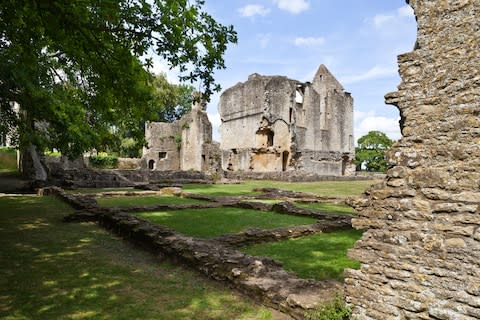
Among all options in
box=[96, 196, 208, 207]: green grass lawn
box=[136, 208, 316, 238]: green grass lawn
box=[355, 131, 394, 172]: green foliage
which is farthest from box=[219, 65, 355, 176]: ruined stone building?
box=[136, 208, 316, 238]: green grass lawn

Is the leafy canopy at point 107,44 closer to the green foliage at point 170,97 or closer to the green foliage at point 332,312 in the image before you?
the green foliage at point 332,312

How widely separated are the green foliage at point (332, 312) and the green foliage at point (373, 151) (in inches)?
2192

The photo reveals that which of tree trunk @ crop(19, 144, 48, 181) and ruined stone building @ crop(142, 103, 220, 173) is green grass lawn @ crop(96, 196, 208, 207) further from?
ruined stone building @ crop(142, 103, 220, 173)

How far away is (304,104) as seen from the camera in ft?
144

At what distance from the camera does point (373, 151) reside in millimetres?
57812

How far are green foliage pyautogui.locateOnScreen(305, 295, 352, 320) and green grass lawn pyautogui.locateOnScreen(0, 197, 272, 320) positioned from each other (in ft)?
1.73

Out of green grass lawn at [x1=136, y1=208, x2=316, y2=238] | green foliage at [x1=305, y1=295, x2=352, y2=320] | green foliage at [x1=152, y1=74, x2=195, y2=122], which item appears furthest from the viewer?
green foliage at [x1=152, y1=74, x2=195, y2=122]

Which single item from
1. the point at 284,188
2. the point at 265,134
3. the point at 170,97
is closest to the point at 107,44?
the point at 284,188

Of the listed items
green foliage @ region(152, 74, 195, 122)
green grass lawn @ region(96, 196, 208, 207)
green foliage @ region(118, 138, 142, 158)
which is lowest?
green grass lawn @ region(96, 196, 208, 207)

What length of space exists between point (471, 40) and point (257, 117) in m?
34.4

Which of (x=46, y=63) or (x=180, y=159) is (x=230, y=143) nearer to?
(x=180, y=159)

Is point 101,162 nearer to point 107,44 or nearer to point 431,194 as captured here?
point 107,44

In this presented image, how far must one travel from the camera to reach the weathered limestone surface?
2.95 m

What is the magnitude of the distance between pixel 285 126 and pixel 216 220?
28.2m
